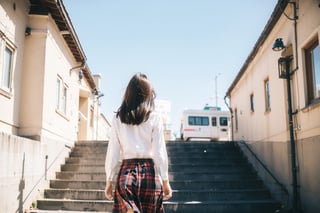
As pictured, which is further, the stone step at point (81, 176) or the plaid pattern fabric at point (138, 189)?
the stone step at point (81, 176)

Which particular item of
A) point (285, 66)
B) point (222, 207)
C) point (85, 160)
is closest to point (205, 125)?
point (85, 160)

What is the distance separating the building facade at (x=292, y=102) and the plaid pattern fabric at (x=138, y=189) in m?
4.31

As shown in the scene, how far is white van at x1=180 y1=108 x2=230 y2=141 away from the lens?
74.5 ft

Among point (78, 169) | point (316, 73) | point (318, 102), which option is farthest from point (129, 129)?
point (78, 169)

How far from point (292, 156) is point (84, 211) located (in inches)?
176

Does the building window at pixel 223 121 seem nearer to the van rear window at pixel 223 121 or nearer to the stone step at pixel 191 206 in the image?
the van rear window at pixel 223 121

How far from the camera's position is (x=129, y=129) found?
8.61 ft

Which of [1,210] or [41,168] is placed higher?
[41,168]

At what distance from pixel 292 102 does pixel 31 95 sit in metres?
5.99

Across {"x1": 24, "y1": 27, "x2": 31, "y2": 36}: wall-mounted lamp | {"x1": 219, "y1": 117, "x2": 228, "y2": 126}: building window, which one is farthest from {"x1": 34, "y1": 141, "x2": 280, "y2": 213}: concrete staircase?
{"x1": 219, "y1": 117, "x2": 228, "y2": 126}: building window

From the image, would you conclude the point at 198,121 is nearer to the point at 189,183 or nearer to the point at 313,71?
the point at 189,183

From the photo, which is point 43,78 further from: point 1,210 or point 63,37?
point 1,210

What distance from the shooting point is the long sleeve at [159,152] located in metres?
2.56

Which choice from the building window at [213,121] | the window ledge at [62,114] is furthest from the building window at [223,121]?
the window ledge at [62,114]
